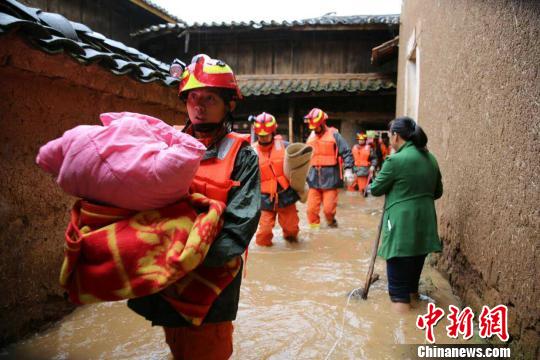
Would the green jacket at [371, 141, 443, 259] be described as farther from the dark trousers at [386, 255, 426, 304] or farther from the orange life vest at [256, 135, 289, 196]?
the orange life vest at [256, 135, 289, 196]

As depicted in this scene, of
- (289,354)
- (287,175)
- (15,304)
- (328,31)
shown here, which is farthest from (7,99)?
(328,31)

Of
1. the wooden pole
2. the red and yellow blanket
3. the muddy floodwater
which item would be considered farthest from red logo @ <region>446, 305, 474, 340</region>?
the wooden pole

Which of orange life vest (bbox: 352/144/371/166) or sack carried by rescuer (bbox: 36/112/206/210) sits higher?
orange life vest (bbox: 352/144/371/166)

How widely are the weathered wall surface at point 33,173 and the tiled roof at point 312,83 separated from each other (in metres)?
8.39

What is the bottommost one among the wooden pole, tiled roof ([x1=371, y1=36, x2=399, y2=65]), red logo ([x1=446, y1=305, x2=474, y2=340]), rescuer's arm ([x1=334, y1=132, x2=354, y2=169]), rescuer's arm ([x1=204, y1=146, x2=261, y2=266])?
red logo ([x1=446, y1=305, x2=474, y2=340])

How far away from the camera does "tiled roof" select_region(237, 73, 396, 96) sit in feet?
37.3

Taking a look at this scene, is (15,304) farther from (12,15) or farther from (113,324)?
(12,15)

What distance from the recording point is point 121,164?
59.7 inches

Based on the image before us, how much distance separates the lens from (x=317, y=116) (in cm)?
732

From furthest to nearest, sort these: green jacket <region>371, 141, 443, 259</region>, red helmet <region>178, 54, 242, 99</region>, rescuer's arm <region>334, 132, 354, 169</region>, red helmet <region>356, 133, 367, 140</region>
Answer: red helmet <region>356, 133, 367, 140</region>
rescuer's arm <region>334, 132, 354, 169</region>
green jacket <region>371, 141, 443, 259</region>
red helmet <region>178, 54, 242, 99</region>

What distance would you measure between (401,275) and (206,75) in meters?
2.59

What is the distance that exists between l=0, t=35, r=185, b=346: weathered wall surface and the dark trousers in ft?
9.45

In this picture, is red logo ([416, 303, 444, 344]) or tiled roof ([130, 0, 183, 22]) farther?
tiled roof ([130, 0, 183, 22])

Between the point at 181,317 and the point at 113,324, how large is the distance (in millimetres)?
1899
